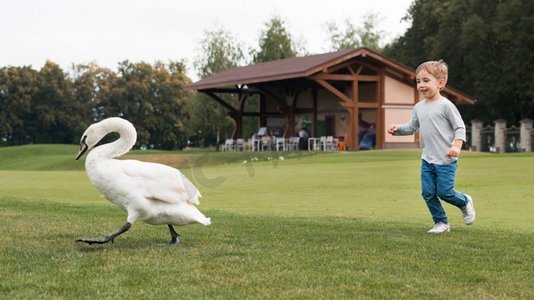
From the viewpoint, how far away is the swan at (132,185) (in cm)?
698

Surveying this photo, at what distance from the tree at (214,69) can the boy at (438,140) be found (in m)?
55.3

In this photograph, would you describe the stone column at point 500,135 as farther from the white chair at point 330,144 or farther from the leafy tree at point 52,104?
the leafy tree at point 52,104

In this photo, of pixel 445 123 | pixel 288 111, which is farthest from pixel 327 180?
pixel 288 111

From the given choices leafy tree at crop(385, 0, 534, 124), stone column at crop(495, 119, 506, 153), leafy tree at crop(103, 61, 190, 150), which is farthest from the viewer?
leafy tree at crop(103, 61, 190, 150)

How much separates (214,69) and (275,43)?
557cm

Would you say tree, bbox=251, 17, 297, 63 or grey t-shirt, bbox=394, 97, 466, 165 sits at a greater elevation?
tree, bbox=251, 17, 297, 63

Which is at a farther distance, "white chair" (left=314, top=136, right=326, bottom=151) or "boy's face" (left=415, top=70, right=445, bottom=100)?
"white chair" (left=314, top=136, right=326, bottom=151)

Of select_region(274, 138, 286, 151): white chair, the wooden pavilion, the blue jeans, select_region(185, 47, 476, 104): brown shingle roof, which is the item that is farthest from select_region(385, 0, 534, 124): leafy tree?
the blue jeans

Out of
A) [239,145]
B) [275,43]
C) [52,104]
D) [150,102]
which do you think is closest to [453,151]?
[239,145]

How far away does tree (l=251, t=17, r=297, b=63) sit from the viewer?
63469 millimetres

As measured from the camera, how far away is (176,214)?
23.5 feet

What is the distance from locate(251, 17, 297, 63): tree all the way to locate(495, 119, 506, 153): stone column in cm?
2208

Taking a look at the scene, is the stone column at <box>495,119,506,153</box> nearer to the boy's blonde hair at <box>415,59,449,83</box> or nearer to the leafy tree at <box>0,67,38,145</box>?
the boy's blonde hair at <box>415,59,449,83</box>

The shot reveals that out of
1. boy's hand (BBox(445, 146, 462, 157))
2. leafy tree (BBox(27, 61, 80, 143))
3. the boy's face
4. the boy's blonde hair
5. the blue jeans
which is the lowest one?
the blue jeans
